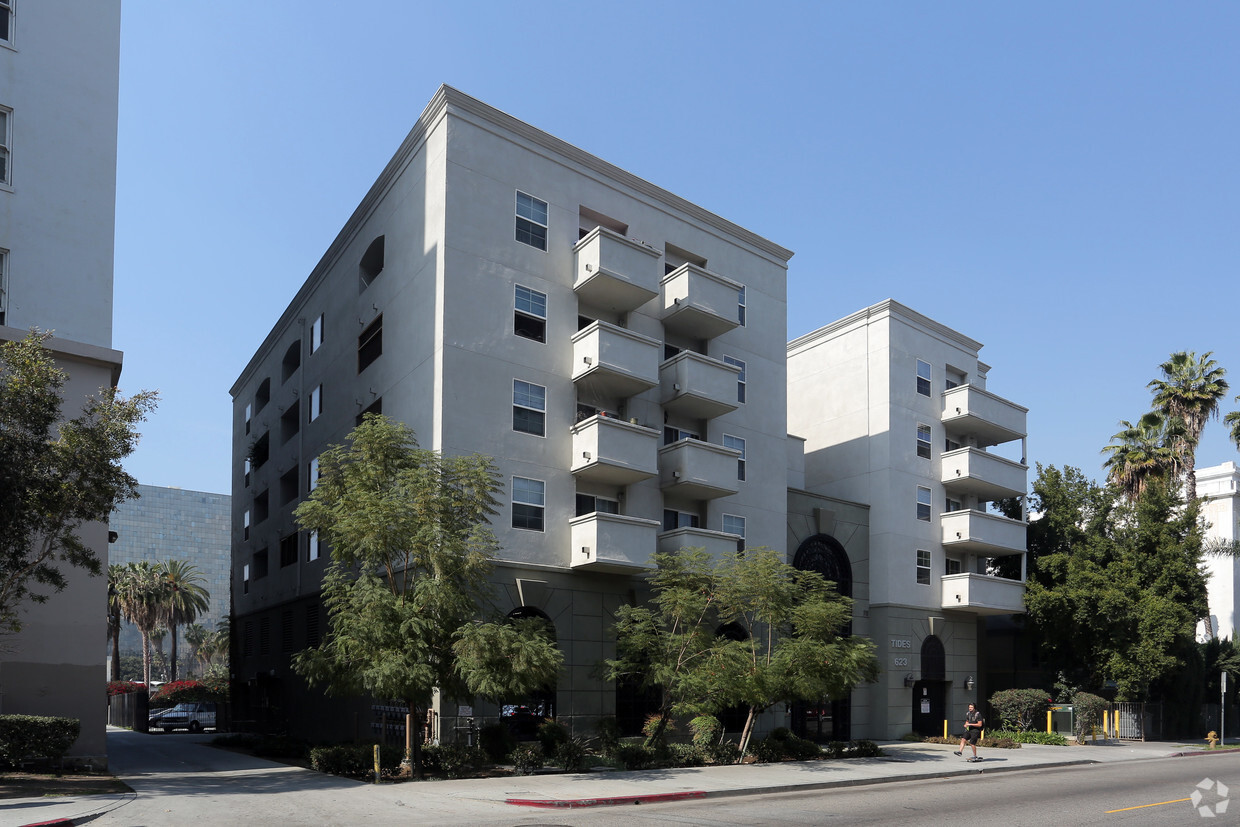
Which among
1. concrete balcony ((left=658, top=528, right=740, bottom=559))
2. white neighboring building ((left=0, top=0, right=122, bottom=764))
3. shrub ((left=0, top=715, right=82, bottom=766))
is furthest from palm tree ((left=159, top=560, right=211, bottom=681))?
shrub ((left=0, top=715, right=82, bottom=766))

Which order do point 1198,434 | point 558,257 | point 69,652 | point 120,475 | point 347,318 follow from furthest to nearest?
point 1198,434
point 347,318
point 558,257
point 69,652
point 120,475

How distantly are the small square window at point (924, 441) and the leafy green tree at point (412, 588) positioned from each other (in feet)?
82.4

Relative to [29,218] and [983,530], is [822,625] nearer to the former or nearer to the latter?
[983,530]

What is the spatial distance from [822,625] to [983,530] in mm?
17999

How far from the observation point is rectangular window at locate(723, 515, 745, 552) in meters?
34.3

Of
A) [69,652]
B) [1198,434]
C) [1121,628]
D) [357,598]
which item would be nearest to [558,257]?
[357,598]

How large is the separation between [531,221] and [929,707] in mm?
26530

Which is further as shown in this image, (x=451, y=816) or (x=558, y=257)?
(x=558, y=257)

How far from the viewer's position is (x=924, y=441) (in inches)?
1729

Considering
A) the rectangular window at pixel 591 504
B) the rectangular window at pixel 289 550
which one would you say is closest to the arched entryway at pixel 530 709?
the rectangular window at pixel 591 504

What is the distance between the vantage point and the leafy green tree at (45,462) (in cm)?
1970

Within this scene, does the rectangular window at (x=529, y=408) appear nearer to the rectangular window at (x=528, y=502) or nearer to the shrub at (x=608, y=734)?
the rectangular window at (x=528, y=502)

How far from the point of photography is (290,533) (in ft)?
135

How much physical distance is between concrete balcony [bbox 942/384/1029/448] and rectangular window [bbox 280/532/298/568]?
94.3 ft
